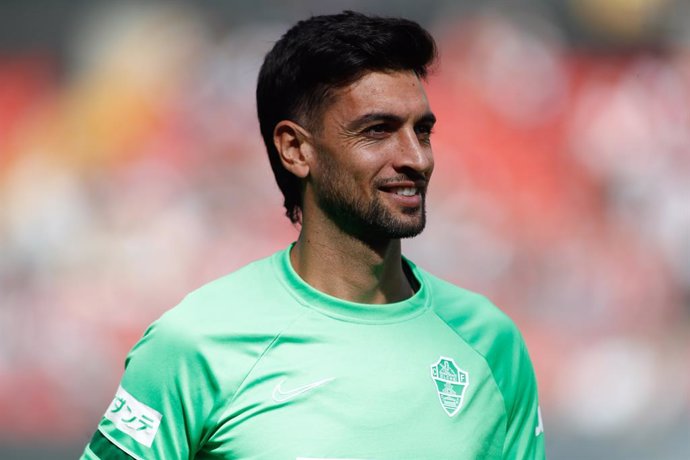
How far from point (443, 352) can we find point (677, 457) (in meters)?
3.22

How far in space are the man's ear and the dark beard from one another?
0.07m

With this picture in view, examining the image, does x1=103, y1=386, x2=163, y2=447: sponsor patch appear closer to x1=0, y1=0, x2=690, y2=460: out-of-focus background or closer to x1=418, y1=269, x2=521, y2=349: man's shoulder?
x1=418, y1=269, x2=521, y2=349: man's shoulder

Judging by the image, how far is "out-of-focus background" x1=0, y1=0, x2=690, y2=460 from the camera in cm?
528

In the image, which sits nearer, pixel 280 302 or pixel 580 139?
pixel 280 302

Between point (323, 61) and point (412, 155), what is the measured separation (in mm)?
323

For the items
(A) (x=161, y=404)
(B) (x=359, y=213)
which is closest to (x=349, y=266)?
(B) (x=359, y=213)

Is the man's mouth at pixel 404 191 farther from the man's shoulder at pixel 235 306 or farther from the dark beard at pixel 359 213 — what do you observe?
the man's shoulder at pixel 235 306

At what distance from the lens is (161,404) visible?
2.22m

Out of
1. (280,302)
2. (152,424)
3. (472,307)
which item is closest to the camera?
(152,424)

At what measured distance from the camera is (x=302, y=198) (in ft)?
8.49

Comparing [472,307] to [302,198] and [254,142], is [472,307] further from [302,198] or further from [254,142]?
[254,142]

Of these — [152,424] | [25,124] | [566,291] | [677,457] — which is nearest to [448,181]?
[566,291]

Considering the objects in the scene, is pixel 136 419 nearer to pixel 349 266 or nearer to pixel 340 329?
pixel 340 329

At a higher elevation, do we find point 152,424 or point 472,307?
point 472,307
